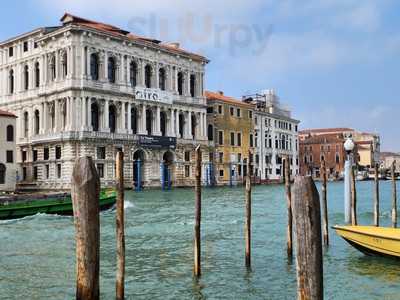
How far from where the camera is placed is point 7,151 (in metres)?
25.7

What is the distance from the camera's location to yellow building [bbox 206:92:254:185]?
4003 cm

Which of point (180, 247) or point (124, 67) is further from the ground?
point (124, 67)

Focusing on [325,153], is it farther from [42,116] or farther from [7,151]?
[7,151]

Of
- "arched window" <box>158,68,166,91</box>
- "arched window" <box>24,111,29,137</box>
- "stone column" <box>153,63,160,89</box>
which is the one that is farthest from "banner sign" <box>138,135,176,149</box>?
"arched window" <box>24,111,29,137</box>

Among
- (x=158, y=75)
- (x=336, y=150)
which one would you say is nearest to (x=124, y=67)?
(x=158, y=75)

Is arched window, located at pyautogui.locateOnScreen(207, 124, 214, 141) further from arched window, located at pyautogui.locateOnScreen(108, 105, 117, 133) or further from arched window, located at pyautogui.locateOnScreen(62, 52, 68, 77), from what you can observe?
arched window, located at pyautogui.locateOnScreen(62, 52, 68, 77)

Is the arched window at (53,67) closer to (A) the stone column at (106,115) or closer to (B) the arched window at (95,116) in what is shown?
(B) the arched window at (95,116)

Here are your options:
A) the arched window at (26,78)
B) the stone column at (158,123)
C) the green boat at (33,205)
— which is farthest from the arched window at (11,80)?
the green boat at (33,205)

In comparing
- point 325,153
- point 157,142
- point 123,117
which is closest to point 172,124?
point 157,142

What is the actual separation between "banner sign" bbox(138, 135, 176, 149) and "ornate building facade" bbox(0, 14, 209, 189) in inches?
2.4

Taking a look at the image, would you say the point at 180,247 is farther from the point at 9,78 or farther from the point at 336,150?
the point at 336,150

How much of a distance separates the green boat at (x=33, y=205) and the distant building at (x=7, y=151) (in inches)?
368

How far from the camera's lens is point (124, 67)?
32562mm

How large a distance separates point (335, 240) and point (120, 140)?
22.7m
